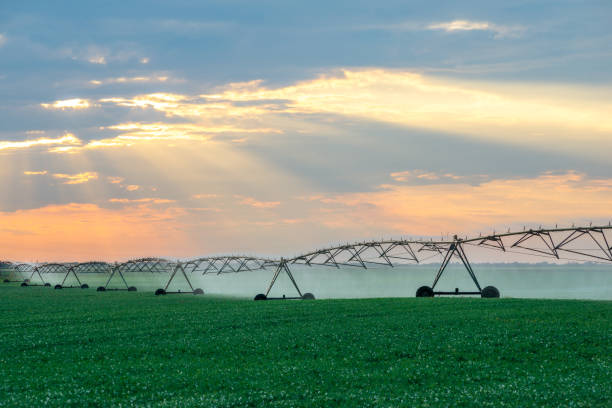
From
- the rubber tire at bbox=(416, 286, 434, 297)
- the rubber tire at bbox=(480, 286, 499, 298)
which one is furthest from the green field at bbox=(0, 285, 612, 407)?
the rubber tire at bbox=(416, 286, 434, 297)

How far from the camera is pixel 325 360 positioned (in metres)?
25.4

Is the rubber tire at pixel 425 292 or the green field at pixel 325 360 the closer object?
the green field at pixel 325 360

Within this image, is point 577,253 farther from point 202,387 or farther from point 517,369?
point 202,387

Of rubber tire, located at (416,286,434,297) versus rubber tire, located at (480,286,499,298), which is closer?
rubber tire, located at (480,286,499,298)

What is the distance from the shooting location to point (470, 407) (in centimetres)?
1797

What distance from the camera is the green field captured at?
65.2 feet

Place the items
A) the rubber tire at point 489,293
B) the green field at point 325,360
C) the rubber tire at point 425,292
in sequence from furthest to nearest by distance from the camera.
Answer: the rubber tire at point 425,292
the rubber tire at point 489,293
the green field at point 325,360

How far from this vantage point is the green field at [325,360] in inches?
782

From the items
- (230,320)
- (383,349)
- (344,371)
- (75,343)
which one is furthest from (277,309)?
(344,371)

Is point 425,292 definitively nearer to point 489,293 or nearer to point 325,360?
point 489,293

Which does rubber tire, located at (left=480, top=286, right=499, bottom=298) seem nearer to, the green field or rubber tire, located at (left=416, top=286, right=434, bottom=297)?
rubber tire, located at (left=416, top=286, right=434, bottom=297)

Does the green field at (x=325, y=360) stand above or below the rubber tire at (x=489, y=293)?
below

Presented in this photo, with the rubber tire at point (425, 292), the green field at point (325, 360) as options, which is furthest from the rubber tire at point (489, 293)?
the green field at point (325, 360)

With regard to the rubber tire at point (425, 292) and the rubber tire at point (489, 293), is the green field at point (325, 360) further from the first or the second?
the rubber tire at point (425, 292)
